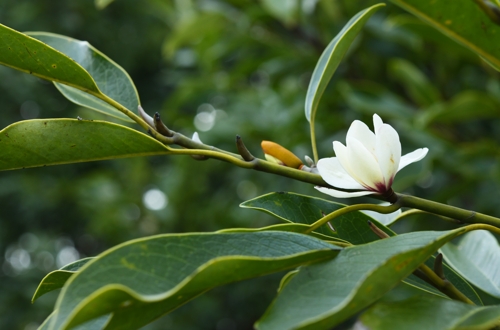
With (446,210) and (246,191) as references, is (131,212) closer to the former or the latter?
(246,191)

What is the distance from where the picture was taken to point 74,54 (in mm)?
609

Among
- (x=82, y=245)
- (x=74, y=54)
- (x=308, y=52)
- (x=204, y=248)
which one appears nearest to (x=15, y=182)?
(x=82, y=245)

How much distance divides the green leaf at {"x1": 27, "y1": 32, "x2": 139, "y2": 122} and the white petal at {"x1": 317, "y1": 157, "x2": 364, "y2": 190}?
0.63 ft

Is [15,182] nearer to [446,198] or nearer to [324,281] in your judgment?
[446,198]

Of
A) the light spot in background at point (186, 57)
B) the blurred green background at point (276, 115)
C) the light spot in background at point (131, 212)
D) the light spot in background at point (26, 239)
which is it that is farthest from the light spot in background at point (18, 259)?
the light spot in background at point (186, 57)

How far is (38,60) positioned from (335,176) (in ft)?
0.92

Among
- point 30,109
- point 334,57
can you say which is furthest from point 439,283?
point 30,109

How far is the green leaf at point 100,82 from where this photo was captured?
1.82 feet

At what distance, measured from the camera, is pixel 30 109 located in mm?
4410

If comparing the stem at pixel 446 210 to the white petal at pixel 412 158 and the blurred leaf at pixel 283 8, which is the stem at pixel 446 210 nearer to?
the white petal at pixel 412 158

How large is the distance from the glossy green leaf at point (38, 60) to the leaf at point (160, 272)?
0.21 meters

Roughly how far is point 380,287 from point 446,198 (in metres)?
1.17

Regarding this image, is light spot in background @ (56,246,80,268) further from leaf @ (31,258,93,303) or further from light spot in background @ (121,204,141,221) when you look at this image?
leaf @ (31,258,93,303)

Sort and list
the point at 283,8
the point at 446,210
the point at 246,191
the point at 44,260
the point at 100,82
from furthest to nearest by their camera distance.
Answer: the point at 44,260
the point at 246,191
the point at 283,8
the point at 100,82
the point at 446,210
